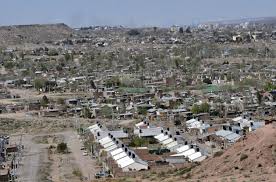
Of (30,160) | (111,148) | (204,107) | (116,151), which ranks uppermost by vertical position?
(116,151)

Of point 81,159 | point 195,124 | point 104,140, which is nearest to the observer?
point 81,159

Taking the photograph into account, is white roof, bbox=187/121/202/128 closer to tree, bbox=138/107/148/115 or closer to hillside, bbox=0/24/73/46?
tree, bbox=138/107/148/115

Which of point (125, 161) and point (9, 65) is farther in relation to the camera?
point (9, 65)

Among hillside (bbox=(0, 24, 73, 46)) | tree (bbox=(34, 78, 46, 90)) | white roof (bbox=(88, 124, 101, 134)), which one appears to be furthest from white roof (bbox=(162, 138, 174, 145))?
hillside (bbox=(0, 24, 73, 46))

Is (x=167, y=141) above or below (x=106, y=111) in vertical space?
above

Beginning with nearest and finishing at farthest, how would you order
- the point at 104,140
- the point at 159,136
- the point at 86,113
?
the point at 104,140
the point at 159,136
the point at 86,113

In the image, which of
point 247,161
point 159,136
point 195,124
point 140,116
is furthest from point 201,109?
point 247,161

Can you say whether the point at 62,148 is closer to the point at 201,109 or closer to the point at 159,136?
the point at 159,136
